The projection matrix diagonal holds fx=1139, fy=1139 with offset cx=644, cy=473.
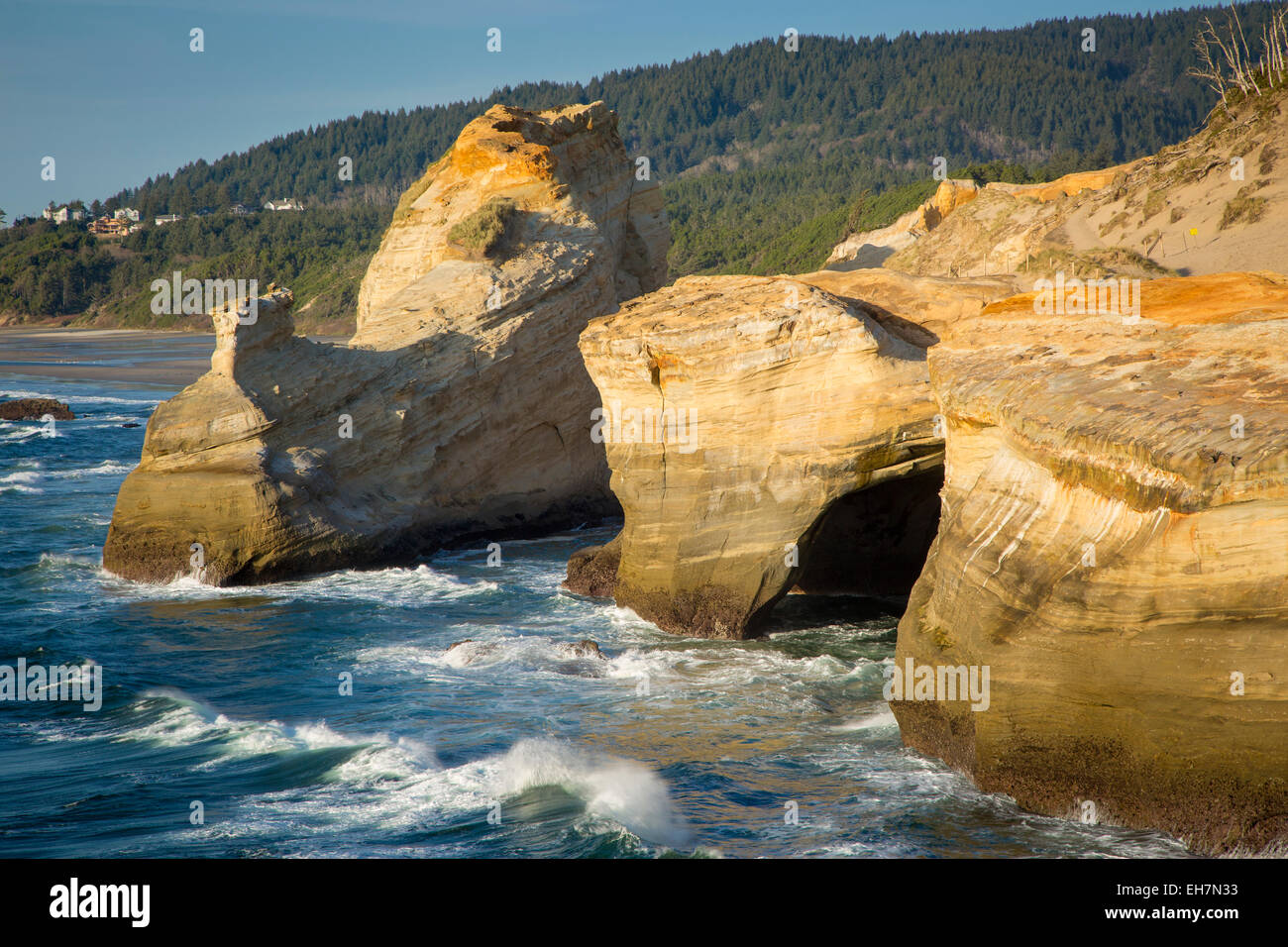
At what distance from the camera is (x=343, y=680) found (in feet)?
48.9

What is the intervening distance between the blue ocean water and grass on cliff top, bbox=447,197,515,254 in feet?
23.2

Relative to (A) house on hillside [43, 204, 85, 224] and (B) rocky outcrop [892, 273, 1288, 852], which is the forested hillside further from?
(B) rocky outcrop [892, 273, 1288, 852]

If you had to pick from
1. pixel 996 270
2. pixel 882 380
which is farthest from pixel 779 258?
pixel 882 380

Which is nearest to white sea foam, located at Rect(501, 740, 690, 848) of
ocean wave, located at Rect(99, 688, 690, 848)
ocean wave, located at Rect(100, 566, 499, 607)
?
ocean wave, located at Rect(99, 688, 690, 848)

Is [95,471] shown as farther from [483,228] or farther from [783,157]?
[783,157]

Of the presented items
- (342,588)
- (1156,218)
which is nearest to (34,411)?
(342,588)

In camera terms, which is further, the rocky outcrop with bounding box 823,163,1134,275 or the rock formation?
the rocky outcrop with bounding box 823,163,1134,275

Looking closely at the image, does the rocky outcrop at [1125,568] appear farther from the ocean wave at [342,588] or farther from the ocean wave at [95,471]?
the ocean wave at [95,471]

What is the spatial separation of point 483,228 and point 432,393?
384 cm

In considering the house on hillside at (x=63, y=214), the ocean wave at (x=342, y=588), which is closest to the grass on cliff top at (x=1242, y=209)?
the ocean wave at (x=342, y=588)

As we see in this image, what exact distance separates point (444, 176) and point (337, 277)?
7957cm

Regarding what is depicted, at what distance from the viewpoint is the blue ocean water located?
10055mm

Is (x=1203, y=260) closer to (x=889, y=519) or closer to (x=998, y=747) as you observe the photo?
(x=889, y=519)

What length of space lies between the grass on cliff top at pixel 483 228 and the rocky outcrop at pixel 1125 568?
13388 millimetres
